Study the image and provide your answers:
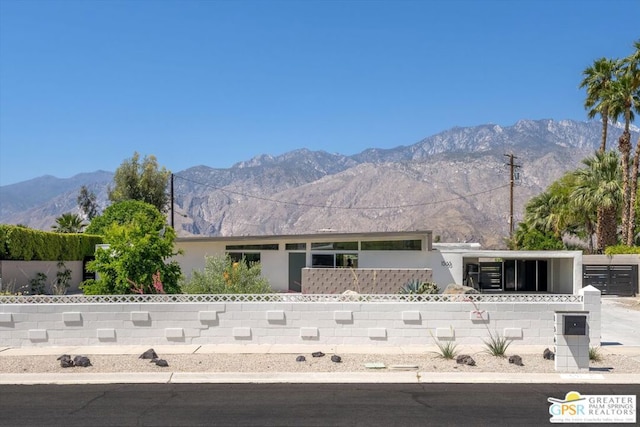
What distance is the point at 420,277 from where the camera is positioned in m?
25.9

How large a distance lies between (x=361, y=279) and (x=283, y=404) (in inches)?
642

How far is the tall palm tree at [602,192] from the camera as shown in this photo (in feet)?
136

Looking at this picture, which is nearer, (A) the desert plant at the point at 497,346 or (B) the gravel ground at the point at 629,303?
(A) the desert plant at the point at 497,346

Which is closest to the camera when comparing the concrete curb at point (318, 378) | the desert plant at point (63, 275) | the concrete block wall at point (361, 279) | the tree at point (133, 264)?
the concrete curb at point (318, 378)

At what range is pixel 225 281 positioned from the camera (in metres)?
18.5

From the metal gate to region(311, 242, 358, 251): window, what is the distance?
12713 millimetres

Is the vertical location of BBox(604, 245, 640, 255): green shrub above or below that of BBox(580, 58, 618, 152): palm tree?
below

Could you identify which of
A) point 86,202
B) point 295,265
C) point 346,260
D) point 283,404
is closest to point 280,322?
point 283,404

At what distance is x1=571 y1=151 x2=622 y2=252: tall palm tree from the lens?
41438 millimetres

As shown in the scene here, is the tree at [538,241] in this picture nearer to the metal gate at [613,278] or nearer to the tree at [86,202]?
the metal gate at [613,278]

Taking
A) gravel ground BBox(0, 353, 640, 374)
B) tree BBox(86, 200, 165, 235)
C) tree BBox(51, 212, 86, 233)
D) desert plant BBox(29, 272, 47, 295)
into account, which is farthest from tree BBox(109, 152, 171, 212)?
gravel ground BBox(0, 353, 640, 374)

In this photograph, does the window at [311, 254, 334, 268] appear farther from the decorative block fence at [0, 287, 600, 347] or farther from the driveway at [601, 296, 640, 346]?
the decorative block fence at [0, 287, 600, 347]

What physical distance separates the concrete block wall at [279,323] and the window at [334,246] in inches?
660

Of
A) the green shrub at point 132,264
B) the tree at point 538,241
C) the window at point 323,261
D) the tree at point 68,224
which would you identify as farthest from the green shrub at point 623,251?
the tree at point 68,224
